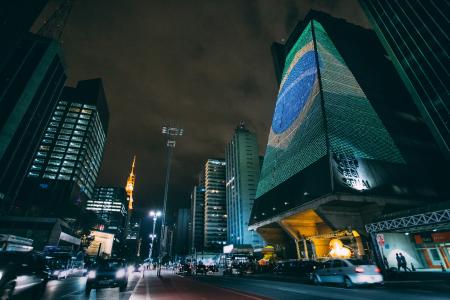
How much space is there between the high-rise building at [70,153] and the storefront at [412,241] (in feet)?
328

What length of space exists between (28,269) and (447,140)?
2017 inches

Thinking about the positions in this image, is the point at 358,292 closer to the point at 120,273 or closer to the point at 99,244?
the point at 120,273

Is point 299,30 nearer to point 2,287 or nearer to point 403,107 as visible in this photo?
point 403,107

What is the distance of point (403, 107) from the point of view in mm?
49969

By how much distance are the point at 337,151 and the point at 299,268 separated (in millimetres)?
16377

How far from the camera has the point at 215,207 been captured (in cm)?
15538

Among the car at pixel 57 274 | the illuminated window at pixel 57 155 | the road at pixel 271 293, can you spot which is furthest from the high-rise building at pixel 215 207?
the road at pixel 271 293

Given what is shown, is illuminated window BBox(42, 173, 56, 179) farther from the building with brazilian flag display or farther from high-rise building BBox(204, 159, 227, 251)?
the building with brazilian flag display

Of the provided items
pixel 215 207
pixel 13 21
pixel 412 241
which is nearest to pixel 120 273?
pixel 412 241

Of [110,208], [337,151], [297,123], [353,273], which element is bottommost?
[353,273]

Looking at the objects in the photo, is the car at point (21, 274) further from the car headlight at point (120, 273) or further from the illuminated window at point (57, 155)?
A: the illuminated window at point (57, 155)

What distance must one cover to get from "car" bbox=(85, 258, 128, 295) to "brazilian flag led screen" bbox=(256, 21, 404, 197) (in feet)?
88.6

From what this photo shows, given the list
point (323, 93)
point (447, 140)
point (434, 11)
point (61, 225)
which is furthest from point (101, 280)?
point (61, 225)

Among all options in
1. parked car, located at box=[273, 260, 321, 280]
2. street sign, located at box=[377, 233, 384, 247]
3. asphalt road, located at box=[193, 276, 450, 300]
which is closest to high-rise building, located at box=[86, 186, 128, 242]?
parked car, located at box=[273, 260, 321, 280]
